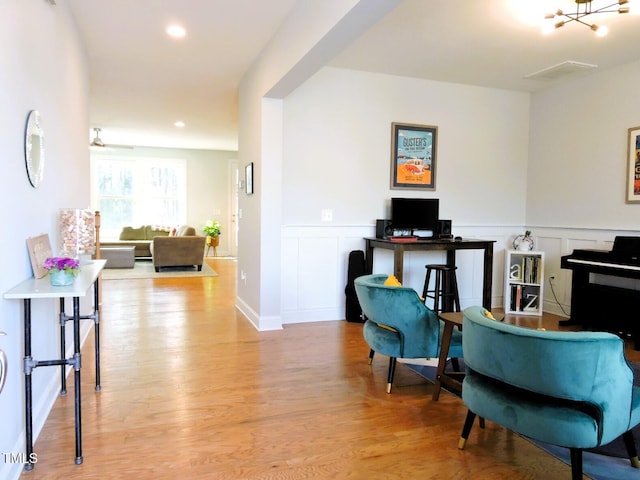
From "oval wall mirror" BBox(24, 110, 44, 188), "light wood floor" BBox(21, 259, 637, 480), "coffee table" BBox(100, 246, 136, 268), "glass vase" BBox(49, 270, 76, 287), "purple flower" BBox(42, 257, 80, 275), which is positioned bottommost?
"light wood floor" BBox(21, 259, 637, 480)

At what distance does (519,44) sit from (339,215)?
2.29m

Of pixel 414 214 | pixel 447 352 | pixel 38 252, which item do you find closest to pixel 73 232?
pixel 38 252

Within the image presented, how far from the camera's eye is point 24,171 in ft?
7.20

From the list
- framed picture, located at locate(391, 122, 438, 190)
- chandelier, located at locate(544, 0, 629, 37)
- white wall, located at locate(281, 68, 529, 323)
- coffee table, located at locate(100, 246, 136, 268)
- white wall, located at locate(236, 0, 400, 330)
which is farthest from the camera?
coffee table, located at locate(100, 246, 136, 268)

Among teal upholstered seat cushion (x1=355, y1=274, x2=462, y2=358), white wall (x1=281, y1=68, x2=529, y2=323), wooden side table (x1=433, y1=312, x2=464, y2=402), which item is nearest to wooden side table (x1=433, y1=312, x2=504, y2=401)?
wooden side table (x1=433, y1=312, x2=464, y2=402)

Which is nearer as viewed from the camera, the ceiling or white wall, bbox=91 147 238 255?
the ceiling

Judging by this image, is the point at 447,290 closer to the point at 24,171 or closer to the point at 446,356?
the point at 446,356

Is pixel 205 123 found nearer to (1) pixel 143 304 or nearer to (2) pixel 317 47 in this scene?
(1) pixel 143 304

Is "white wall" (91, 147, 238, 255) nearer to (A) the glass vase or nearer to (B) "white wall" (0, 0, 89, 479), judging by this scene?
(B) "white wall" (0, 0, 89, 479)

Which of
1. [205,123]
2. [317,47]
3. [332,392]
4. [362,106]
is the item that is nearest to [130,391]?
[332,392]

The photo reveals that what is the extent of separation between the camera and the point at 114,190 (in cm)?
1097

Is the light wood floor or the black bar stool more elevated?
the black bar stool

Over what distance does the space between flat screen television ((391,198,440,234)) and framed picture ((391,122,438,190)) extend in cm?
28

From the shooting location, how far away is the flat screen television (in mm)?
4855
